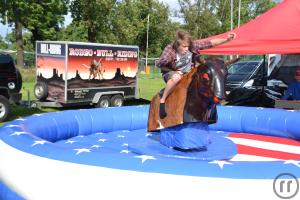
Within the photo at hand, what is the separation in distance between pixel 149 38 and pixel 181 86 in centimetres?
4765

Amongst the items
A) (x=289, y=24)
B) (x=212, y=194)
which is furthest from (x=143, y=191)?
(x=289, y=24)

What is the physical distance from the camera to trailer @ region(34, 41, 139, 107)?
40.7 feet

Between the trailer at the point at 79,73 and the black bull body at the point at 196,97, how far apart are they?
267 inches

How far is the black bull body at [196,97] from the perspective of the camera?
16.2 ft

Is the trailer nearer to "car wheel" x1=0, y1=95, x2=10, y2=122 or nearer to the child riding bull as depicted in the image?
"car wheel" x1=0, y1=95, x2=10, y2=122

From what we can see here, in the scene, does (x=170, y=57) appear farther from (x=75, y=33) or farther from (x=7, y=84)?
(x=75, y=33)

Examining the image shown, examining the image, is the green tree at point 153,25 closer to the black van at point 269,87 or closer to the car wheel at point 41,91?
the black van at point 269,87

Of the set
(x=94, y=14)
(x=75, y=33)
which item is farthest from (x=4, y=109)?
(x=75, y=33)

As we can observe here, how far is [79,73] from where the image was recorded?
41.6 ft

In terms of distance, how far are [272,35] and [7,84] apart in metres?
6.37

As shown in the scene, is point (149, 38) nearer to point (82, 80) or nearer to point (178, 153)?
point (82, 80)

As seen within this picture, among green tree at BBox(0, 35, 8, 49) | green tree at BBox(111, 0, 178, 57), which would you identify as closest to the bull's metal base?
green tree at BBox(111, 0, 178, 57)

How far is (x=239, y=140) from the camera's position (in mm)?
7465


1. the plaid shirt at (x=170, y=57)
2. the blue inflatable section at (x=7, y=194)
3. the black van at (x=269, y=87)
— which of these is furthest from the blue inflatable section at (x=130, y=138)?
the black van at (x=269, y=87)
